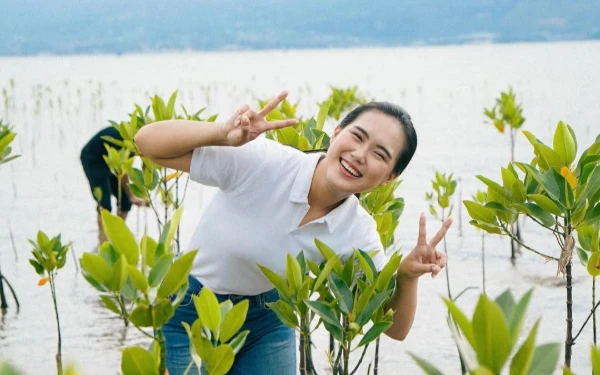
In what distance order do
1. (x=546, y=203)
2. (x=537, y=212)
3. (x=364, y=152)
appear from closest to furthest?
1. (x=364, y=152)
2. (x=546, y=203)
3. (x=537, y=212)

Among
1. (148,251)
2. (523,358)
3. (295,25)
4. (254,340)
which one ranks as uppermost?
(295,25)

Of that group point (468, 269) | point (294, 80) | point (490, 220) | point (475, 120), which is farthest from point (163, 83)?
point (490, 220)

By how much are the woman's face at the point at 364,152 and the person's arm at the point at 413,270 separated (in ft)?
0.68

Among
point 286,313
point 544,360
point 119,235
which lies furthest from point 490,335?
point 286,313

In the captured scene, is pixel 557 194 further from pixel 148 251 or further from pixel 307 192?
pixel 148 251

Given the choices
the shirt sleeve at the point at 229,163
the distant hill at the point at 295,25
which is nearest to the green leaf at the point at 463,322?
the shirt sleeve at the point at 229,163

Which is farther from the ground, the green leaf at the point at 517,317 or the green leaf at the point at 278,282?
the green leaf at the point at 517,317

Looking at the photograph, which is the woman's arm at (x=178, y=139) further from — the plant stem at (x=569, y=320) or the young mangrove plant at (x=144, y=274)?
the plant stem at (x=569, y=320)

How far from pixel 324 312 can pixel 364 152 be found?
515mm

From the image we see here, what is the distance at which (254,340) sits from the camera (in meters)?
2.44

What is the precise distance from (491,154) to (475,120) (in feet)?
13.0

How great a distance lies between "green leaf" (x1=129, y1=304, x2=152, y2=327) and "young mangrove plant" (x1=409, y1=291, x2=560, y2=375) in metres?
0.44

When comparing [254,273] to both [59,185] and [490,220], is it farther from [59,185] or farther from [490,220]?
[59,185]

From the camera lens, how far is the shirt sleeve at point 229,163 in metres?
2.07
